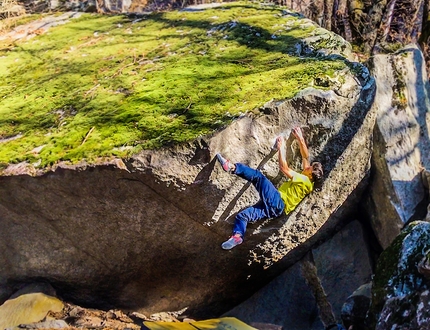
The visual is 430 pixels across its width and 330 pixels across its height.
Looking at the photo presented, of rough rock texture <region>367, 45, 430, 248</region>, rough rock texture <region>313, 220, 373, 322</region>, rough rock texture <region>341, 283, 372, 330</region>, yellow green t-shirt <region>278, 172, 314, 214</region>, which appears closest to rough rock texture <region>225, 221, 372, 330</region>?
rough rock texture <region>313, 220, 373, 322</region>

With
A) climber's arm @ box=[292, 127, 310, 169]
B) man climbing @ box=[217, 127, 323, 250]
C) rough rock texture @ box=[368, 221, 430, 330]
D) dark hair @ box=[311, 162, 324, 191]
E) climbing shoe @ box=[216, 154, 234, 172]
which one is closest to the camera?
rough rock texture @ box=[368, 221, 430, 330]

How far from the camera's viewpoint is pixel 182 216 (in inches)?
211

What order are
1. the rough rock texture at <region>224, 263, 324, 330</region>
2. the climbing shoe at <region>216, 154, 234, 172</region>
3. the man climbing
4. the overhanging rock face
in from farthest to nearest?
1. the rough rock texture at <region>224, 263, 324, 330</region>
2. the man climbing
3. the overhanging rock face
4. the climbing shoe at <region>216, 154, 234, 172</region>

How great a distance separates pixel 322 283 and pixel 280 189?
5.49 feet

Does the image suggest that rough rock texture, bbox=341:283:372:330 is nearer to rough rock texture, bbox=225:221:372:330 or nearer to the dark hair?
rough rock texture, bbox=225:221:372:330

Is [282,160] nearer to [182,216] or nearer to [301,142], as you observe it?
[301,142]

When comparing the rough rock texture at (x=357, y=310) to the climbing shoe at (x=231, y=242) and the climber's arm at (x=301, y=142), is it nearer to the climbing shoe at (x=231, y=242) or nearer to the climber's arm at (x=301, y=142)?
the climbing shoe at (x=231, y=242)

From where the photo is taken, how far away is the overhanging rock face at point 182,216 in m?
5.07

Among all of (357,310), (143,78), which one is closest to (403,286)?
(357,310)

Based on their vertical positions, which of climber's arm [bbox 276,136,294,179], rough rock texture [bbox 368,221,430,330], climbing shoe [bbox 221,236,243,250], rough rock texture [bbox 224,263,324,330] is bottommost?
rough rock texture [bbox 224,263,324,330]

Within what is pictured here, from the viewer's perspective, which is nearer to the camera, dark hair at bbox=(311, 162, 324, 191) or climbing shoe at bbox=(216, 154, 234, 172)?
climbing shoe at bbox=(216, 154, 234, 172)

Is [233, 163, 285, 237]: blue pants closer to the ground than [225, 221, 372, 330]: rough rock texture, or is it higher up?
higher up

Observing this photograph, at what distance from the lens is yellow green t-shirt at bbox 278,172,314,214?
5320mm

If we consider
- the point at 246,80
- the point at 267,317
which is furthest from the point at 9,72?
the point at 267,317
